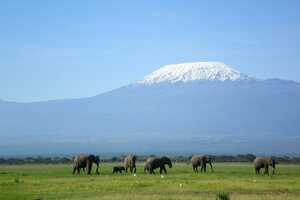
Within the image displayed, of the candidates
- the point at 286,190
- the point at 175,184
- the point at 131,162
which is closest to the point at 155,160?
the point at 131,162

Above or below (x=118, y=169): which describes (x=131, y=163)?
above

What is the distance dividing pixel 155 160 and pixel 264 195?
27329mm

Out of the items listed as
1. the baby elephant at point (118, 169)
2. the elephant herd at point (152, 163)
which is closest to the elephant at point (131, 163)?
the elephant herd at point (152, 163)

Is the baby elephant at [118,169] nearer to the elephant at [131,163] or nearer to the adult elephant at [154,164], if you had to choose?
the elephant at [131,163]

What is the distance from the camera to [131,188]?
133 feet

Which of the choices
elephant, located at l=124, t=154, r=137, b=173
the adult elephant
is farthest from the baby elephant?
the adult elephant

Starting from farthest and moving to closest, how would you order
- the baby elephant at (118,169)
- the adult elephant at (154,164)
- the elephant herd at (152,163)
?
the baby elephant at (118,169)
the adult elephant at (154,164)
the elephant herd at (152,163)

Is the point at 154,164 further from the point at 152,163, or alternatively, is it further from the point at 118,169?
the point at 118,169

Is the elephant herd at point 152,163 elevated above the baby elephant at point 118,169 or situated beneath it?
elevated above

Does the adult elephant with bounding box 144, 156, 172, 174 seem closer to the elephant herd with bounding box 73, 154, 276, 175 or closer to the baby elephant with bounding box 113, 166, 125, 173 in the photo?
the elephant herd with bounding box 73, 154, 276, 175

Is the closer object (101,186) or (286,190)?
(286,190)

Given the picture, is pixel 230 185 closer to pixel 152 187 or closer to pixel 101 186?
pixel 152 187

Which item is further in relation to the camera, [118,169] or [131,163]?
[131,163]

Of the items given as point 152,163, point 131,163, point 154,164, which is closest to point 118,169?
point 131,163
